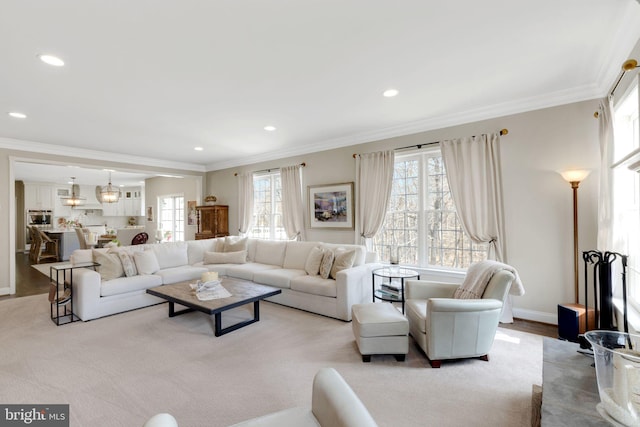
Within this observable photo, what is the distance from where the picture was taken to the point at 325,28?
2.14 metres

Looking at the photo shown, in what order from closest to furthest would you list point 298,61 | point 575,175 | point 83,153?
1. point 298,61
2. point 575,175
3. point 83,153

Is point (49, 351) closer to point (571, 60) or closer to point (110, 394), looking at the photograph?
point (110, 394)

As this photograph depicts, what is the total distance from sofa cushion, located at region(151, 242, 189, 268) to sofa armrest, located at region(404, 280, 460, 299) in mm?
4088

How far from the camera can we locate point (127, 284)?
4102 millimetres

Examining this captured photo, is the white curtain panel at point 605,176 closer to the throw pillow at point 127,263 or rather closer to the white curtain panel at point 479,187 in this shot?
the white curtain panel at point 479,187

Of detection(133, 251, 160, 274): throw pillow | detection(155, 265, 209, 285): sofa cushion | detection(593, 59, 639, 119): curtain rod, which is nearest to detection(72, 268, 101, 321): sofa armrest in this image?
detection(133, 251, 160, 274): throw pillow

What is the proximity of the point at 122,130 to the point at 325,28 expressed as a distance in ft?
12.8

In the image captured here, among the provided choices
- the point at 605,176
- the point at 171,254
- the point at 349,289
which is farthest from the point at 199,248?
the point at 605,176

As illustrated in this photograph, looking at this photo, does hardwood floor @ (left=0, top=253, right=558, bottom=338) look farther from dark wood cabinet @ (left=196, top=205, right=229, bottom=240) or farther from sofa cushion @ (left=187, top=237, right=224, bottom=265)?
dark wood cabinet @ (left=196, top=205, right=229, bottom=240)

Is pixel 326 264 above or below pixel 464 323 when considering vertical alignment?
above

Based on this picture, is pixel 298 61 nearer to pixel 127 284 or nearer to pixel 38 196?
pixel 127 284

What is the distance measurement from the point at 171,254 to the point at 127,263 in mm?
877

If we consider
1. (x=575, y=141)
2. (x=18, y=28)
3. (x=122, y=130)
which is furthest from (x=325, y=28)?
(x=122, y=130)

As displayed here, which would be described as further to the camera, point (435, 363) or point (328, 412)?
point (435, 363)
